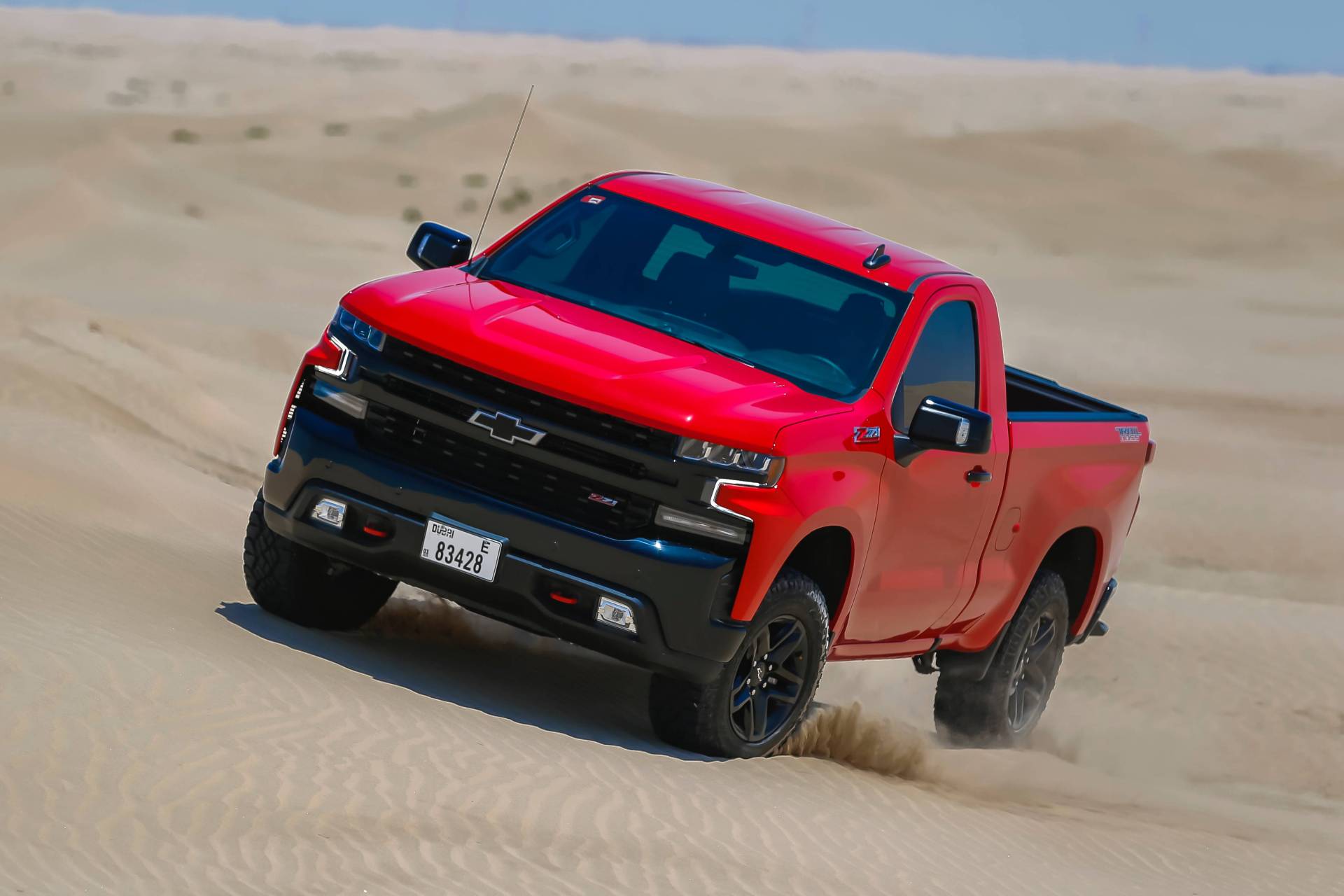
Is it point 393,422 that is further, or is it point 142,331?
point 142,331

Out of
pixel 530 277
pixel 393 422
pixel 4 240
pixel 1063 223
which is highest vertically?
pixel 1063 223

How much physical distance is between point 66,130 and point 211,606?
37.9 meters

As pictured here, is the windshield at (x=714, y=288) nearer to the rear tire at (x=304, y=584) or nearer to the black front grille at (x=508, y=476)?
the black front grille at (x=508, y=476)

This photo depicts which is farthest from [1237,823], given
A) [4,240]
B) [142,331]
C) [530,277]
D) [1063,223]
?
[1063,223]

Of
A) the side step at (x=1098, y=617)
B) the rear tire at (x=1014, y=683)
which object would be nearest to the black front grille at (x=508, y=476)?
the rear tire at (x=1014, y=683)

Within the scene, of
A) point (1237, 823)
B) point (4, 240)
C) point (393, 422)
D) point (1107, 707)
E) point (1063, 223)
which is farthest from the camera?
point (1063, 223)

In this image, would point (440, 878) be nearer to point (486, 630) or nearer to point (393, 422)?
point (393, 422)

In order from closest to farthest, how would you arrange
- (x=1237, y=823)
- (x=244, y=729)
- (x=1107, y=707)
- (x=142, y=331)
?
1. (x=244, y=729)
2. (x=1237, y=823)
3. (x=1107, y=707)
4. (x=142, y=331)

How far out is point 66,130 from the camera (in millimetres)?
44312

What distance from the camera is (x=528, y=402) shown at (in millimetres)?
7027

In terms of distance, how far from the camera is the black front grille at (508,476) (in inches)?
276

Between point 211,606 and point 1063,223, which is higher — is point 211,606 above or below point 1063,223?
below

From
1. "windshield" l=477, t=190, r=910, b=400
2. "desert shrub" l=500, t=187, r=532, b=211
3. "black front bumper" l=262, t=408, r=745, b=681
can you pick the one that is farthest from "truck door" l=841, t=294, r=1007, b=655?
"desert shrub" l=500, t=187, r=532, b=211

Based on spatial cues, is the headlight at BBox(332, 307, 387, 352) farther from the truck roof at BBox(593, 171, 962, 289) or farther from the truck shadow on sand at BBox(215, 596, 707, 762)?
the truck roof at BBox(593, 171, 962, 289)
